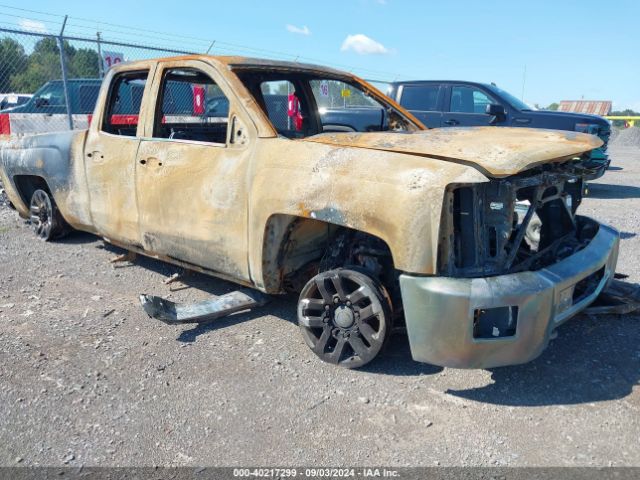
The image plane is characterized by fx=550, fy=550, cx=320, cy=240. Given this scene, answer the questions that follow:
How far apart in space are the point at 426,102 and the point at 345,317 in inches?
289

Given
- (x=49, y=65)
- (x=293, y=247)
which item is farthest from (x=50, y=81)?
(x=293, y=247)

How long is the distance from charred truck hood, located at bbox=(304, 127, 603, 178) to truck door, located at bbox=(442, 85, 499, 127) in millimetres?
6146

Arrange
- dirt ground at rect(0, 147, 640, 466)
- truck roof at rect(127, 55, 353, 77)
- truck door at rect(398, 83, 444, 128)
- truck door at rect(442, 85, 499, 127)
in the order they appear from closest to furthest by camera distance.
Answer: dirt ground at rect(0, 147, 640, 466) → truck roof at rect(127, 55, 353, 77) → truck door at rect(442, 85, 499, 127) → truck door at rect(398, 83, 444, 128)

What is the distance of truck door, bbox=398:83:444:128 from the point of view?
962 cm

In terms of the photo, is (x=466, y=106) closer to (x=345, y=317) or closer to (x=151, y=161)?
(x=151, y=161)

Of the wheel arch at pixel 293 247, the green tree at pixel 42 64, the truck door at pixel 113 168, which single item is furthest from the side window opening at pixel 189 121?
A: the green tree at pixel 42 64

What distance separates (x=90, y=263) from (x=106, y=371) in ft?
7.45

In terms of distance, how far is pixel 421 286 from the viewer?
269 cm

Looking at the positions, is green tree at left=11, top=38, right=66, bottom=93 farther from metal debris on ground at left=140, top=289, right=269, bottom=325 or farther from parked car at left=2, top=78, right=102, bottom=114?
metal debris on ground at left=140, top=289, right=269, bottom=325

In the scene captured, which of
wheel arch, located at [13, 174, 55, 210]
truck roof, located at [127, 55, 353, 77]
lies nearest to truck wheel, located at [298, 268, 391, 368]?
truck roof, located at [127, 55, 353, 77]

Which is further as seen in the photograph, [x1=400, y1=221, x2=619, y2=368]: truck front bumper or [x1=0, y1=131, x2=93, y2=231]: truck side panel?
[x1=0, y1=131, x2=93, y2=231]: truck side panel

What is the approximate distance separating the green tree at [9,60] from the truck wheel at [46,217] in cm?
498

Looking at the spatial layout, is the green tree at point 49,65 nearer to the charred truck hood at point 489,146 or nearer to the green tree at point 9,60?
the green tree at point 9,60

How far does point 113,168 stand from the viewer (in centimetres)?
430
